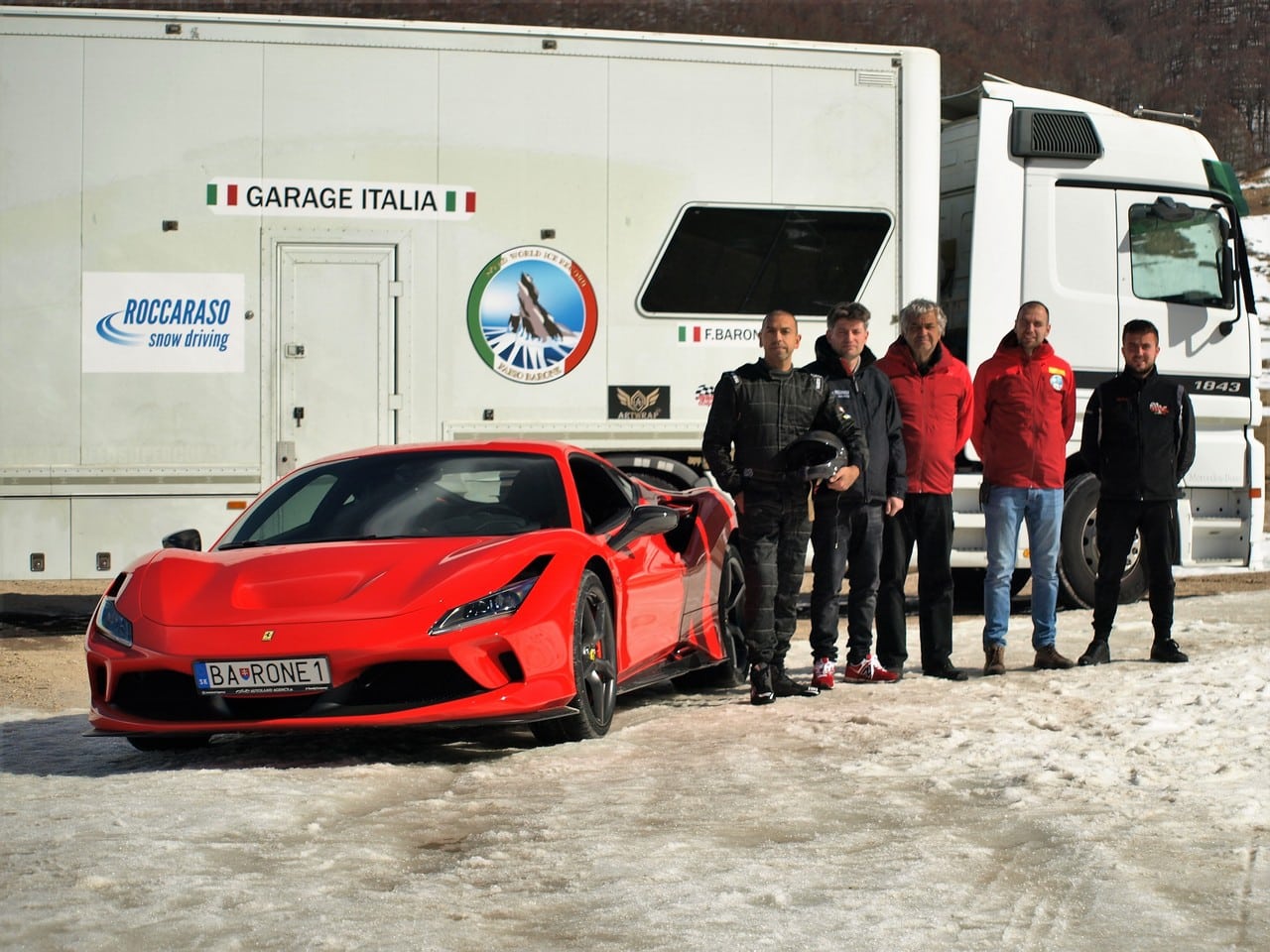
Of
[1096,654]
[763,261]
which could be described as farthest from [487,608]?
[763,261]

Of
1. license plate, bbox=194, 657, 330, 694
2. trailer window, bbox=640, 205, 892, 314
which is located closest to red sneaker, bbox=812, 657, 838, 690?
license plate, bbox=194, 657, 330, 694

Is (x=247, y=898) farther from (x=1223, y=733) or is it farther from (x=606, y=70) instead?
(x=606, y=70)

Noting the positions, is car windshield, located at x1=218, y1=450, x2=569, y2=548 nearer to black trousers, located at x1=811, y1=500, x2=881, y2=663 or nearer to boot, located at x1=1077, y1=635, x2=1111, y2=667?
black trousers, located at x1=811, y1=500, x2=881, y2=663

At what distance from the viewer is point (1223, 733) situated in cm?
620

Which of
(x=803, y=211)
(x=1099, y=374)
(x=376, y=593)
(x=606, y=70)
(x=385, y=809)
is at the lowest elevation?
(x=385, y=809)

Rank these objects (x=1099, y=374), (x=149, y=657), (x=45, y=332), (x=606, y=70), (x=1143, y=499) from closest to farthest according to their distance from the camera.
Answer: (x=149, y=657) < (x=1143, y=499) < (x=45, y=332) < (x=606, y=70) < (x=1099, y=374)

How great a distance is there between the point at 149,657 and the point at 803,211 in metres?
6.47

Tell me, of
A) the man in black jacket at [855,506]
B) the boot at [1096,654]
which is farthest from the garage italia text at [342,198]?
the boot at [1096,654]

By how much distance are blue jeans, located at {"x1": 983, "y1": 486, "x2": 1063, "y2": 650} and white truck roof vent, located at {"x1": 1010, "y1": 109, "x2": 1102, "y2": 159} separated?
4077 mm

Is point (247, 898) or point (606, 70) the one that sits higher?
point (606, 70)

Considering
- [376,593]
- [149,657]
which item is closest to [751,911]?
[376,593]

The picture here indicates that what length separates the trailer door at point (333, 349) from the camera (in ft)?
34.4

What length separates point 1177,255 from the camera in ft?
40.9

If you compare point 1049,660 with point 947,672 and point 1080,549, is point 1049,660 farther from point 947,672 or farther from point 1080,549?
point 1080,549
